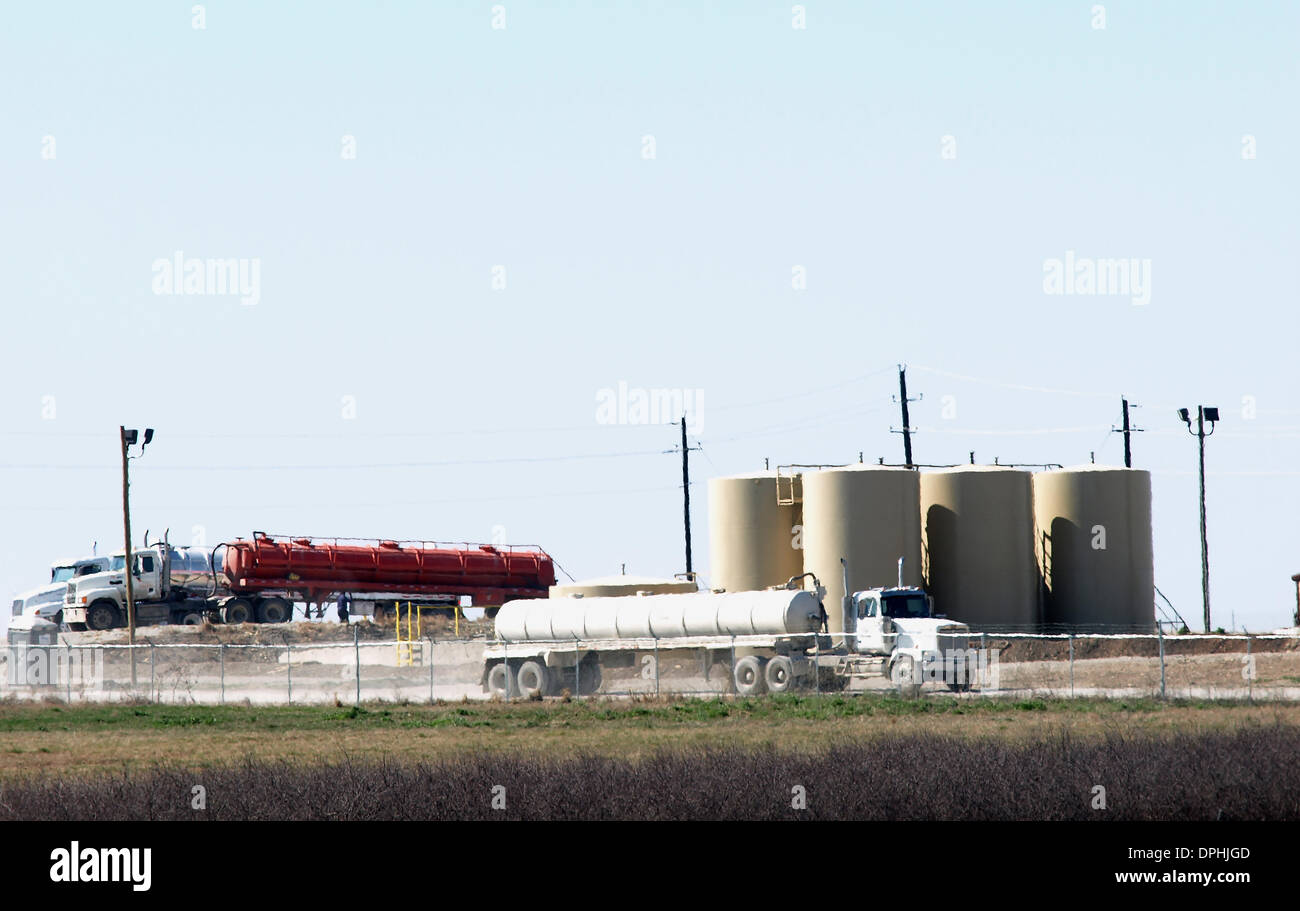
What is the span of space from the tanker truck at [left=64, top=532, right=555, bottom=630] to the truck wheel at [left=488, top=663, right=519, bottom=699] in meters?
19.7

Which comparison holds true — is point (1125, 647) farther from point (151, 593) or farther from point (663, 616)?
point (151, 593)

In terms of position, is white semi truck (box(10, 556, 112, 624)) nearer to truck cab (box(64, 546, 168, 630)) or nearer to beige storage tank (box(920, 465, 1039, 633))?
truck cab (box(64, 546, 168, 630))

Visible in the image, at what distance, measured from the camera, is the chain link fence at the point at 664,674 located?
39000mm

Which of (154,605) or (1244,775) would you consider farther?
(154,605)

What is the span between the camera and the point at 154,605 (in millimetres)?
62750

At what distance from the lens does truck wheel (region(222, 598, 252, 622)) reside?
205 feet

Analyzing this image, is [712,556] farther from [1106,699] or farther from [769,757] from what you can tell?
[769,757]

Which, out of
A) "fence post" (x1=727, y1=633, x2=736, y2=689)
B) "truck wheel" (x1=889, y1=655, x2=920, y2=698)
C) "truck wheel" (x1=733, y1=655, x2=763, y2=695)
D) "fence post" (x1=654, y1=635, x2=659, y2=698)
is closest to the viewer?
"truck wheel" (x1=889, y1=655, x2=920, y2=698)

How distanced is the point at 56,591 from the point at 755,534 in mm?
29120

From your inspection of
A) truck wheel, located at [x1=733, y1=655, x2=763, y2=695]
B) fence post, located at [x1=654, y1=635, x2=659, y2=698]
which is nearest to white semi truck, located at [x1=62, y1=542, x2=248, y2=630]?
fence post, located at [x1=654, y1=635, x2=659, y2=698]

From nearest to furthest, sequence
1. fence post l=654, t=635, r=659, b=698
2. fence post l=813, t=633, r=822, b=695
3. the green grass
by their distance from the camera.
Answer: the green grass → fence post l=813, t=633, r=822, b=695 → fence post l=654, t=635, r=659, b=698
